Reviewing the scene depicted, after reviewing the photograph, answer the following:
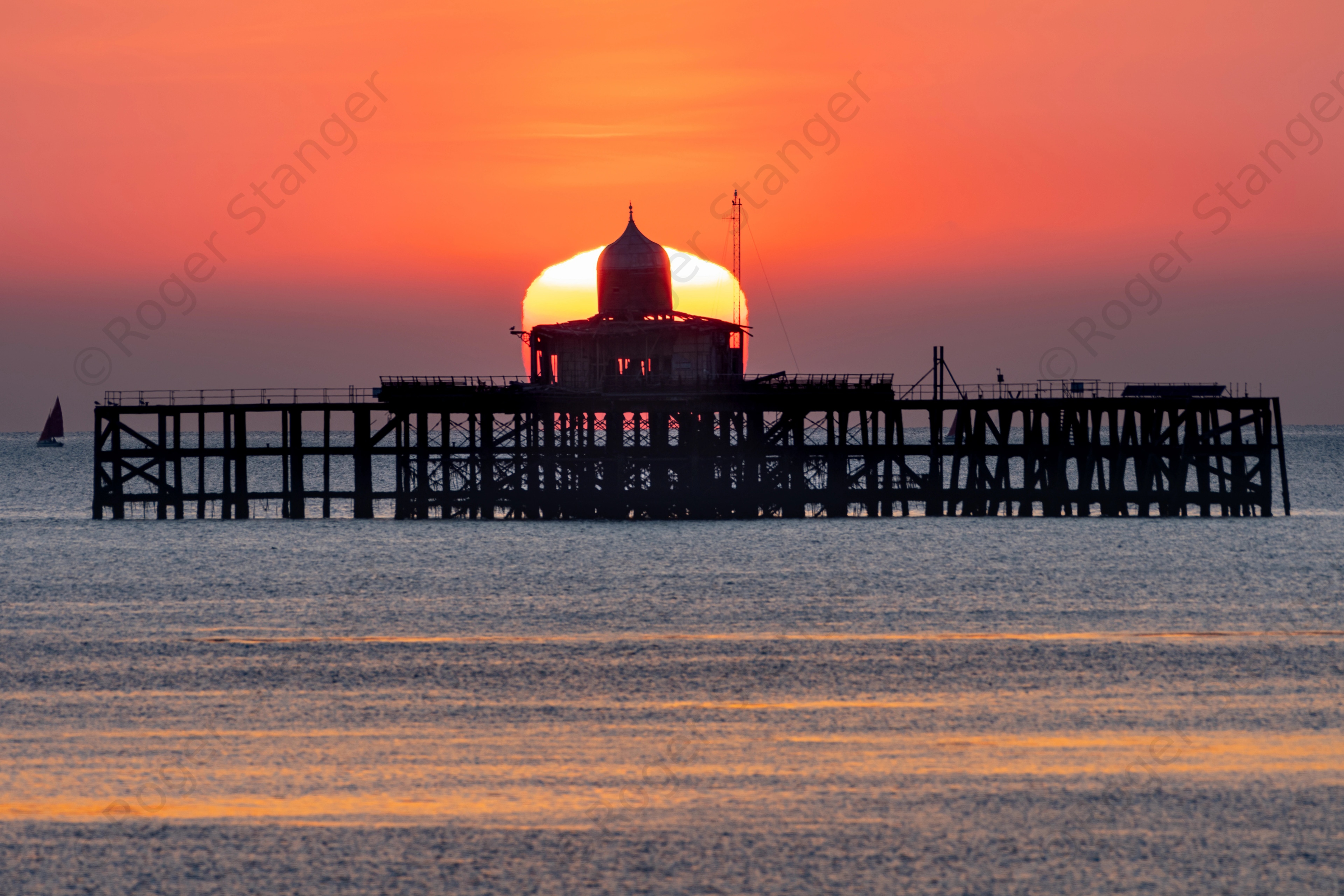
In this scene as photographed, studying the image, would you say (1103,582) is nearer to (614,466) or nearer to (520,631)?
(520,631)

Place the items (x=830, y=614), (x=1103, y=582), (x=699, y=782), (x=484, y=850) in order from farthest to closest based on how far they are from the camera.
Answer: (x=1103, y=582) < (x=830, y=614) < (x=699, y=782) < (x=484, y=850)

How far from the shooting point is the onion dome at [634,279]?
64.2 meters

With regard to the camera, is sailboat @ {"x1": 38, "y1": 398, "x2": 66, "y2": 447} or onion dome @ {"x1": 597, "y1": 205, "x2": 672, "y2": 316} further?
sailboat @ {"x1": 38, "y1": 398, "x2": 66, "y2": 447}

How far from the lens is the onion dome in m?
64.2

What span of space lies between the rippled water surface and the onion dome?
31.1 m

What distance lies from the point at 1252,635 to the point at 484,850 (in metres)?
17.2

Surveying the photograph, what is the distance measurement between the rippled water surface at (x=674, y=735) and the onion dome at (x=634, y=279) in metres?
31.1

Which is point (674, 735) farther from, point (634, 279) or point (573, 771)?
point (634, 279)

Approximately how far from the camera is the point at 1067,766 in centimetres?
1384

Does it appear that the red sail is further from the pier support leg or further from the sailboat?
the pier support leg

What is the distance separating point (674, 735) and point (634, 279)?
50426mm

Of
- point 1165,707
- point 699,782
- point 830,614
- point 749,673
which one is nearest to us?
point 699,782

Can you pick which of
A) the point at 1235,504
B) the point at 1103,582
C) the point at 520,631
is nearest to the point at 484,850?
the point at 520,631

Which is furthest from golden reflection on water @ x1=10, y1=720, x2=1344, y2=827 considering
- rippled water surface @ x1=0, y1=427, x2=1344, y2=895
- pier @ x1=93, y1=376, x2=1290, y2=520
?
pier @ x1=93, y1=376, x2=1290, y2=520
